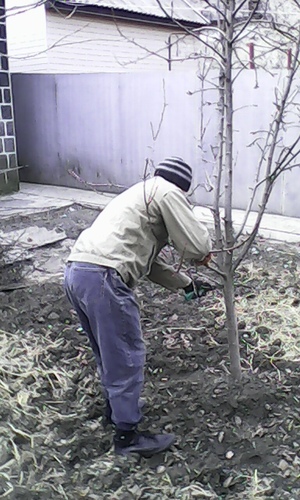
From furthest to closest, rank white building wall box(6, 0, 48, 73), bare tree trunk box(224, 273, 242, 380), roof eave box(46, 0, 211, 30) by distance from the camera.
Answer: white building wall box(6, 0, 48, 73) → roof eave box(46, 0, 211, 30) → bare tree trunk box(224, 273, 242, 380)

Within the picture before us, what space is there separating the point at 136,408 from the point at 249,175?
19.4 ft

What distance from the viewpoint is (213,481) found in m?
2.76

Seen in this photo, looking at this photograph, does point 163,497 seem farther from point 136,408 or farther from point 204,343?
point 204,343

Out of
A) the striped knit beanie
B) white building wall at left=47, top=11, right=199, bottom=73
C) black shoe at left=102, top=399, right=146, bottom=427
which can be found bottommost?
black shoe at left=102, top=399, right=146, bottom=427

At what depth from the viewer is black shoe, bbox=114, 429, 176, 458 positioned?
2961 mm

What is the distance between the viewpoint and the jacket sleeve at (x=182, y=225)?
2754 millimetres

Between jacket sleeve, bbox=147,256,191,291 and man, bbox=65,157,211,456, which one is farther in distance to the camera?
jacket sleeve, bbox=147,256,191,291

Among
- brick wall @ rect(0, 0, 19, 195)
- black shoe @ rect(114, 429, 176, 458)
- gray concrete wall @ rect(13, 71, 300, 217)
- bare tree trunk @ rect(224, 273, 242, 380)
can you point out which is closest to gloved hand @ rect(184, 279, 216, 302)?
bare tree trunk @ rect(224, 273, 242, 380)

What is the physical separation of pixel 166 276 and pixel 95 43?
10844mm

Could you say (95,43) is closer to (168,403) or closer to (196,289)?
(196,289)

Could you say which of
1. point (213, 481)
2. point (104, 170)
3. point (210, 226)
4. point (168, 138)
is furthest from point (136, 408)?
point (104, 170)

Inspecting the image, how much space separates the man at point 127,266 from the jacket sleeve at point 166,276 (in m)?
0.25

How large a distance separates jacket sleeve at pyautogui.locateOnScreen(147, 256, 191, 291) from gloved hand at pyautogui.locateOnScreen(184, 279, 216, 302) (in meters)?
0.07

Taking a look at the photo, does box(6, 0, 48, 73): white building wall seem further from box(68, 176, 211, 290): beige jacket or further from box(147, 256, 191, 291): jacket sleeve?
box(68, 176, 211, 290): beige jacket
